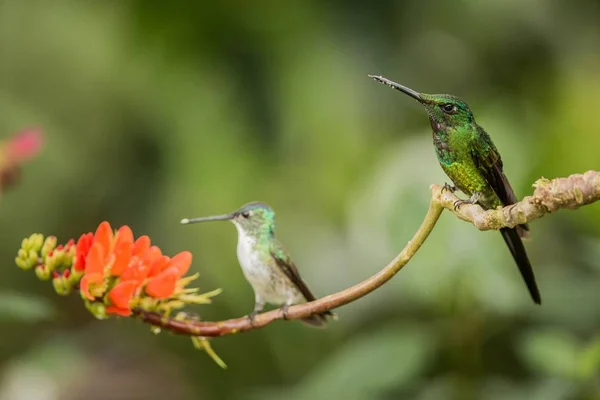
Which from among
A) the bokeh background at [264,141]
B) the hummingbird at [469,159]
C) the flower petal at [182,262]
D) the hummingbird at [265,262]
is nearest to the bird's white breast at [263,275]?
the hummingbird at [265,262]

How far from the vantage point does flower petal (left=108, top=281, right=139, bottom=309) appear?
2.83 feet

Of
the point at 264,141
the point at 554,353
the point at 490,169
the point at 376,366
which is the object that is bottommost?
the point at 376,366

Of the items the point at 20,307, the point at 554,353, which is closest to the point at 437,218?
the point at 20,307

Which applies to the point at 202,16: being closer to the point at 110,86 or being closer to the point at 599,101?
the point at 110,86

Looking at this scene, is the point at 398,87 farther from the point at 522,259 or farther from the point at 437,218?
the point at 522,259

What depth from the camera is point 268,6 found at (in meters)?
3.09

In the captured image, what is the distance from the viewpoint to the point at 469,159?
0.82 m

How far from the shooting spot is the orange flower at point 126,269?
86 cm

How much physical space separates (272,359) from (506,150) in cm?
154

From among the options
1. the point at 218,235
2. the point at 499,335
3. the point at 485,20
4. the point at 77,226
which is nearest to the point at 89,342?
the point at 77,226

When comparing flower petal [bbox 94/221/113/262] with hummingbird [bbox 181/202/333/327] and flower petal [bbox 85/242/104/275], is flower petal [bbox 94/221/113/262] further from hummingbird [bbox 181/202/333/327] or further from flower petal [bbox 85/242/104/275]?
hummingbird [bbox 181/202/333/327]

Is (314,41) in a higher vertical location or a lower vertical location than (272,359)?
higher

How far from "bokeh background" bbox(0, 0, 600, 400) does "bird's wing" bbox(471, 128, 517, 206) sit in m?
1.31

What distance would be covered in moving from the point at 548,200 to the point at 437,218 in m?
0.13
